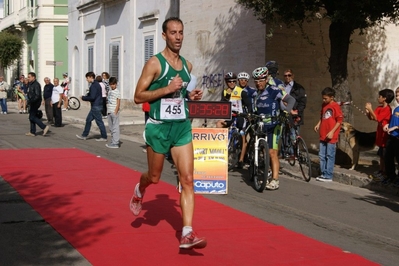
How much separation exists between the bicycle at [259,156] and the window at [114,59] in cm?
2094

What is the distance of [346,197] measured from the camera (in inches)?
395

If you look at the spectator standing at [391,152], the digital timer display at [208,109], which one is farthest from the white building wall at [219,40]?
the digital timer display at [208,109]

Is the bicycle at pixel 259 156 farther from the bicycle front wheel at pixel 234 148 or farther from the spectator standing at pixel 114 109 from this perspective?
the spectator standing at pixel 114 109

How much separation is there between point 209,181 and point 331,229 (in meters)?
2.68

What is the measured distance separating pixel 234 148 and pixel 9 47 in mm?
37959

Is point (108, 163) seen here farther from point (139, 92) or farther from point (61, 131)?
point (61, 131)

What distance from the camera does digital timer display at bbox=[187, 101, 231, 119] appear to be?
32.6 ft

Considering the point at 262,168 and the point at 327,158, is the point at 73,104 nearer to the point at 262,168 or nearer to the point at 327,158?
the point at 327,158

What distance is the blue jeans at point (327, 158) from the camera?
11.3 m

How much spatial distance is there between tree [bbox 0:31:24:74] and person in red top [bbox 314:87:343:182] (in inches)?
1528

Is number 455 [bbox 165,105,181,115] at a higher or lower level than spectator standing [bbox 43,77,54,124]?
higher

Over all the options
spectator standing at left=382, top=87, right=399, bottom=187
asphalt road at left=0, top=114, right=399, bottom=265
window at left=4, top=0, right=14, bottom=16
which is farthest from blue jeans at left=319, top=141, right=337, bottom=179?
window at left=4, top=0, right=14, bottom=16

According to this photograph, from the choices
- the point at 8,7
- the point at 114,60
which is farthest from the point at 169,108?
the point at 8,7

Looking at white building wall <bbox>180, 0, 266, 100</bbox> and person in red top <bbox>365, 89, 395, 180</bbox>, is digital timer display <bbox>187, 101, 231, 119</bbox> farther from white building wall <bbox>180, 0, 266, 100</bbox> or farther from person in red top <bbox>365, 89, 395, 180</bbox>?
white building wall <bbox>180, 0, 266, 100</bbox>
